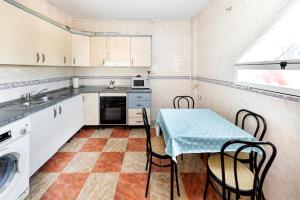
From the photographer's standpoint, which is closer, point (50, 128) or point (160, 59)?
point (50, 128)

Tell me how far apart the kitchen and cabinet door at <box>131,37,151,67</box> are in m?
0.02

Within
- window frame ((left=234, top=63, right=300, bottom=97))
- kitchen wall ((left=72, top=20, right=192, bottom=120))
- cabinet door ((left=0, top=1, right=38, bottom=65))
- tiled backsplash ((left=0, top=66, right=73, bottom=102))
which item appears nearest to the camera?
window frame ((left=234, top=63, right=300, bottom=97))

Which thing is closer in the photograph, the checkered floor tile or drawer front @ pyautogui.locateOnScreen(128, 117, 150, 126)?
the checkered floor tile

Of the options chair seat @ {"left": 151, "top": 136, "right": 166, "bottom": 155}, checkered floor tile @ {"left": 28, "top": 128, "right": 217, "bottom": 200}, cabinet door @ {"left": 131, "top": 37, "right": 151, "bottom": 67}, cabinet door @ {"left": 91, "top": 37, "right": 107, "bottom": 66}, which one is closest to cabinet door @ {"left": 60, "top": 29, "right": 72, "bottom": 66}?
cabinet door @ {"left": 91, "top": 37, "right": 107, "bottom": 66}

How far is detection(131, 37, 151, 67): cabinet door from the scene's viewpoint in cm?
413

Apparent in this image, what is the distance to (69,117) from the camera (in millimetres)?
3133

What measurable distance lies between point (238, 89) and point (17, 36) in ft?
8.72

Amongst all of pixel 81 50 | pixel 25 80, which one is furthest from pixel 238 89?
pixel 81 50

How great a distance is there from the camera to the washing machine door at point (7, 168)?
1.60 metres

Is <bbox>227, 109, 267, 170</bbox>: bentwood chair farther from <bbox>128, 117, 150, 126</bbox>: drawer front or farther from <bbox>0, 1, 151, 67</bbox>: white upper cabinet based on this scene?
<bbox>0, 1, 151, 67</bbox>: white upper cabinet

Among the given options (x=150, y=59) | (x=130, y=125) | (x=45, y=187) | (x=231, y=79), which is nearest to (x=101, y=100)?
(x=130, y=125)

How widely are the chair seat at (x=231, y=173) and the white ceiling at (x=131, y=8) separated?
2714 mm

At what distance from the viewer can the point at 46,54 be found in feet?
9.24

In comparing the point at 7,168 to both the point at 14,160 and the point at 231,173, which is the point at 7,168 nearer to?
the point at 14,160
